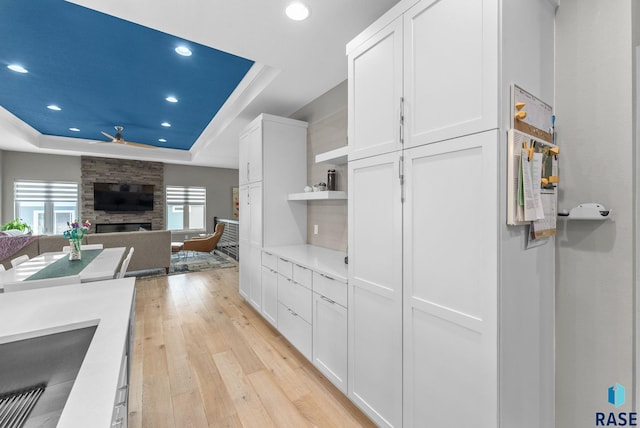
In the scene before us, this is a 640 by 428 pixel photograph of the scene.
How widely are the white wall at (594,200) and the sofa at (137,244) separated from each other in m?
5.65

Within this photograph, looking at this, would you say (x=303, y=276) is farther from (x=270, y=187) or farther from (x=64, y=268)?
(x=64, y=268)

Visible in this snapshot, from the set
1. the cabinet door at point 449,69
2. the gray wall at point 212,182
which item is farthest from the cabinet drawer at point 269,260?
the gray wall at point 212,182

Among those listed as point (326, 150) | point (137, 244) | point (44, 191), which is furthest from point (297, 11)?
point (44, 191)

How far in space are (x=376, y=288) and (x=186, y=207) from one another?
827 centimetres

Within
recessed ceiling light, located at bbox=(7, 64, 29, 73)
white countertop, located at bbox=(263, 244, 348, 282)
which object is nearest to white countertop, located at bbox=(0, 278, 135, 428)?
white countertop, located at bbox=(263, 244, 348, 282)

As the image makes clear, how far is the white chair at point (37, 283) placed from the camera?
1729 millimetres

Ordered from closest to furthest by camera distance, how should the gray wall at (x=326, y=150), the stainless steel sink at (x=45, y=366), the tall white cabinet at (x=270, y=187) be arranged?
→ the stainless steel sink at (x=45, y=366) → the gray wall at (x=326, y=150) → the tall white cabinet at (x=270, y=187)

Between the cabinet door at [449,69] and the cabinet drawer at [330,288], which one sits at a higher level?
the cabinet door at [449,69]

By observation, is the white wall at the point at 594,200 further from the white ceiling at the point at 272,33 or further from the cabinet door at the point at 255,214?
the cabinet door at the point at 255,214

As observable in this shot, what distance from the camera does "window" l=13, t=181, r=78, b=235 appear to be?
21.2 feet

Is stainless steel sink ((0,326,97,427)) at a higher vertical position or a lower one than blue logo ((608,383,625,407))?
higher

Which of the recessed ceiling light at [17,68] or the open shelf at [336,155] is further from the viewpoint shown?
the recessed ceiling light at [17,68]

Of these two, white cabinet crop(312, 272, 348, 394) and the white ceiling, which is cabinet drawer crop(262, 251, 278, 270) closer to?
white cabinet crop(312, 272, 348, 394)

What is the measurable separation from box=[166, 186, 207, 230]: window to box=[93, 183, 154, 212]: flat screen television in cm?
59
